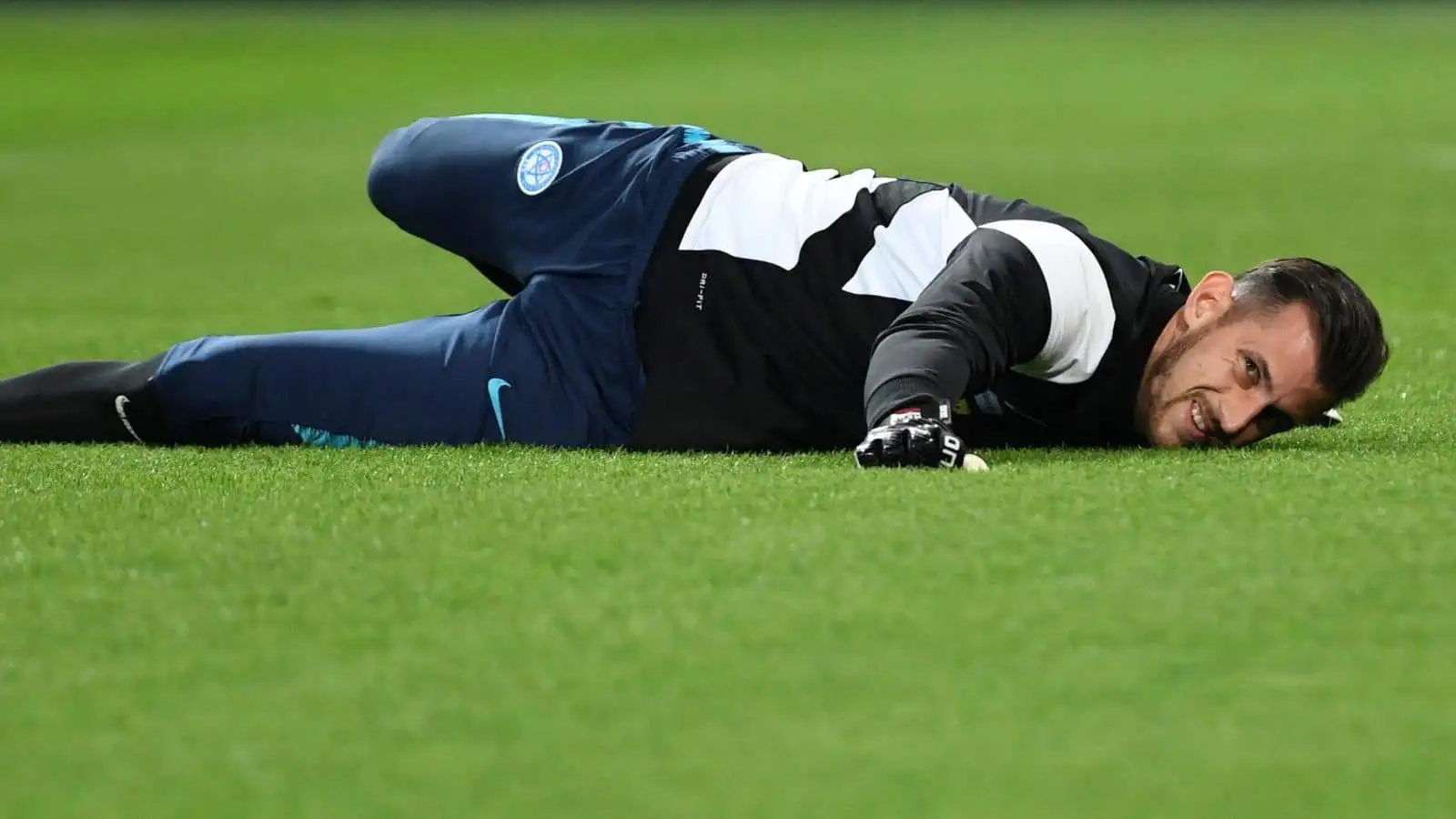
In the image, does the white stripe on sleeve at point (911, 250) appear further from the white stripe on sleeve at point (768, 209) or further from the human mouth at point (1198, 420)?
the human mouth at point (1198, 420)

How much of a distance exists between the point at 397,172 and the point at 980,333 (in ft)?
3.41

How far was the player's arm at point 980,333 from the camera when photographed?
2.60 metres

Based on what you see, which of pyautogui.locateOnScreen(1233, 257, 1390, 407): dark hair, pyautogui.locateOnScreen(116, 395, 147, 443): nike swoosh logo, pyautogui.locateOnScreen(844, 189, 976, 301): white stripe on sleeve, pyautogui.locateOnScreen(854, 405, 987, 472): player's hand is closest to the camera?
pyautogui.locateOnScreen(854, 405, 987, 472): player's hand

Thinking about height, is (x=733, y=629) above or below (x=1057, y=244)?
below

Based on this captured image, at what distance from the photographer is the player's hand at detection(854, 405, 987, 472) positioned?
8.48 ft

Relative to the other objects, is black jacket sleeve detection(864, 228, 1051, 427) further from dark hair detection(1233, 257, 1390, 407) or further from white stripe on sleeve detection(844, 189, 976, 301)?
dark hair detection(1233, 257, 1390, 407)

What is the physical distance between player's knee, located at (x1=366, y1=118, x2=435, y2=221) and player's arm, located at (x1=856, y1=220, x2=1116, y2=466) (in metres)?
0.87

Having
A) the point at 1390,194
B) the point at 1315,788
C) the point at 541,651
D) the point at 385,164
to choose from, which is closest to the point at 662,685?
the point at 541,651

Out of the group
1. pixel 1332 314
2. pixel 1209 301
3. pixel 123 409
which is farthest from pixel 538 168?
pixel 1332 314

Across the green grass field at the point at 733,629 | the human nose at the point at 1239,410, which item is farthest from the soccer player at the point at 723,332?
the green grass field at the point at 733,629

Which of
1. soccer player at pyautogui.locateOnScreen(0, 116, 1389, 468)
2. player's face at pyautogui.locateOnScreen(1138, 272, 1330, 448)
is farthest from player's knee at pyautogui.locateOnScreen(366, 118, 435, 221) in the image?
player's face at pyautogui.locateOnScreen(1138, 272, 1330, 448)

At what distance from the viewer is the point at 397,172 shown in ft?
10.7

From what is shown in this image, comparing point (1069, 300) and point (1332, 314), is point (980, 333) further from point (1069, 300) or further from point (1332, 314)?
point (1332, 314)

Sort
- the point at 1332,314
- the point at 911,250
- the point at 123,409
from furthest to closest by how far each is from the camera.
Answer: the point at 123,409, the point at 911,250, the point at 1332,314
